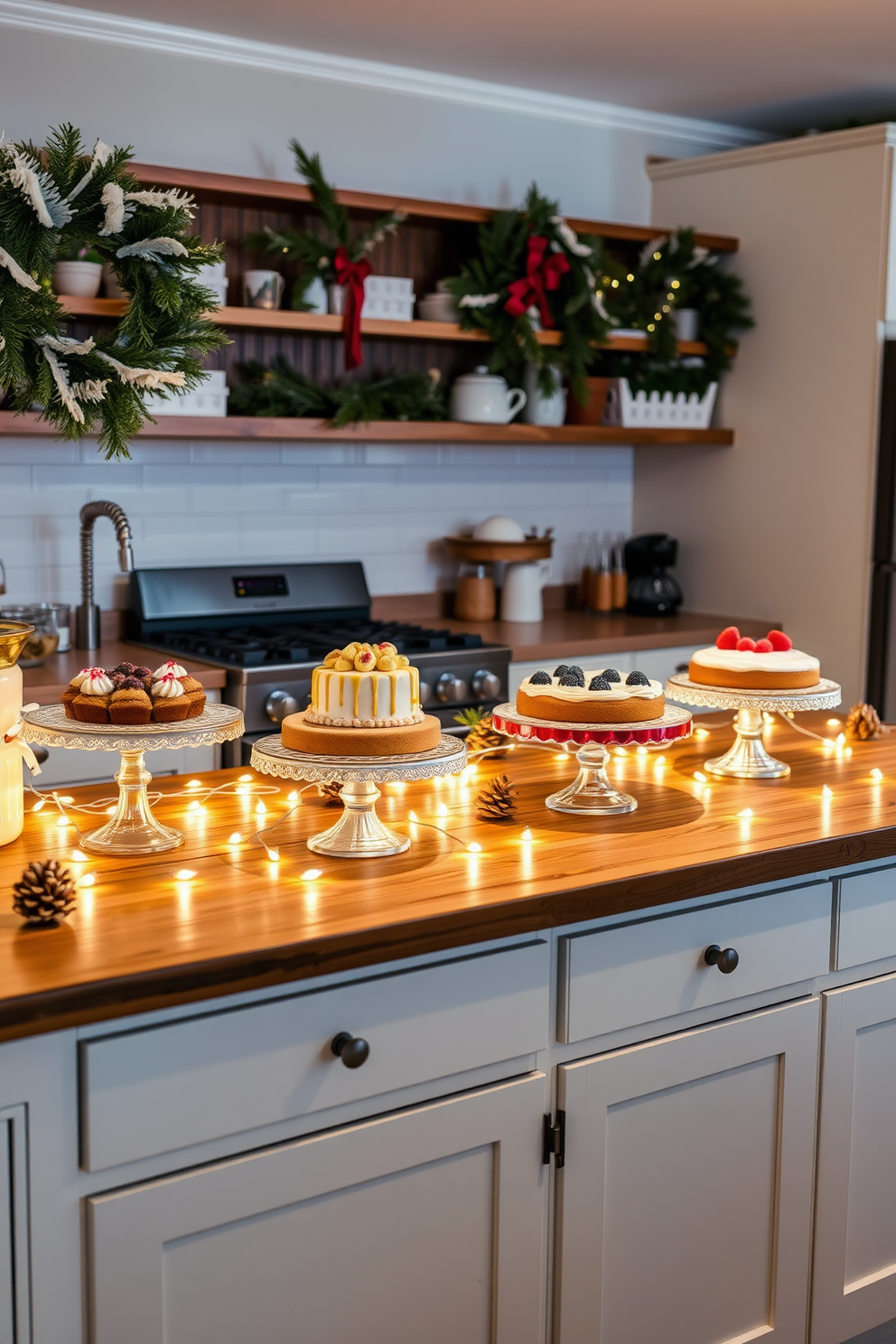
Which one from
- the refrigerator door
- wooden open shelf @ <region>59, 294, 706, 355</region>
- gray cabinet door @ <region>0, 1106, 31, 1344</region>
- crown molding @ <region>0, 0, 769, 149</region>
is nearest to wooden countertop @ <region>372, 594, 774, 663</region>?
the refrigerator door

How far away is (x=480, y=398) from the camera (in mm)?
4371

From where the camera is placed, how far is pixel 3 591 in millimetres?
3824

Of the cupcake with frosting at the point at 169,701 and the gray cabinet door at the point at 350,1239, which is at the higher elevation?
the cupcake with frosting at the point at 169,701

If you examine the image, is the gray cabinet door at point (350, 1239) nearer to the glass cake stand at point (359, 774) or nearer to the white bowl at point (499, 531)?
the glass cake stand at point (359, 774)

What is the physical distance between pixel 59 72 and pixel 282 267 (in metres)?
0.81

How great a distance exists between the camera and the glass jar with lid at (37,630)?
3643 millimetres

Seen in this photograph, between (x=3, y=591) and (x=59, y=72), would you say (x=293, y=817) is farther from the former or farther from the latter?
(x=59, y=72)

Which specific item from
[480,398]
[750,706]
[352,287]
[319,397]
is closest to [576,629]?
[480,398]

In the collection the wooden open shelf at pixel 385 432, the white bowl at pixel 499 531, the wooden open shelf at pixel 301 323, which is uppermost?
the wooden open shelf at pixel 301 323

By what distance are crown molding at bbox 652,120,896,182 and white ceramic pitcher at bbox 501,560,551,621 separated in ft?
4.94

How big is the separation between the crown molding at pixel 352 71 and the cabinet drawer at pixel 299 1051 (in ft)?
10.0

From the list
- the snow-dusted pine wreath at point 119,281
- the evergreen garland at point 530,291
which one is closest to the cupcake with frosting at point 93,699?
the snow-dusted pine wreath at point 119,281

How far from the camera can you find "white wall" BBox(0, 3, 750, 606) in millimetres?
3887

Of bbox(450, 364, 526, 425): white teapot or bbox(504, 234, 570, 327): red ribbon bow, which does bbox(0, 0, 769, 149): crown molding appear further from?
bbox(450, 364, 526, 425): white teapot
